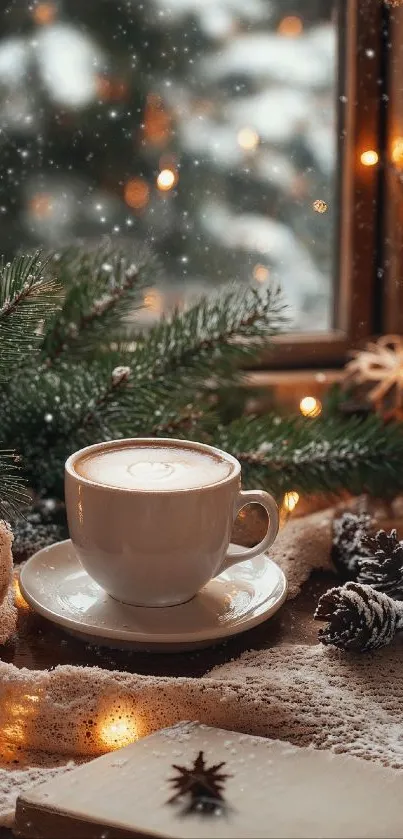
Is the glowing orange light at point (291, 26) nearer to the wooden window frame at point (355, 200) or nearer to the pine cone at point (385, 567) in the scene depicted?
the wooden window frame at point (355, 200)

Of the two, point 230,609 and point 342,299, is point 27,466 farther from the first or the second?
point 342,299

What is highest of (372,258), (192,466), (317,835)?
(372,258)

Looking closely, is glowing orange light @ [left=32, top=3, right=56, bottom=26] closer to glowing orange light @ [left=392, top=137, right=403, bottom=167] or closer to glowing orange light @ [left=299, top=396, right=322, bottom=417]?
glowing orange light @ [left=392, top=137, right=403, bottom=167]

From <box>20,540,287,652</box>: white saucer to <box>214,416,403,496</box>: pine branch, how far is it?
0.50 feet

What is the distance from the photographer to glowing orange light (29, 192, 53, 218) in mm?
1277

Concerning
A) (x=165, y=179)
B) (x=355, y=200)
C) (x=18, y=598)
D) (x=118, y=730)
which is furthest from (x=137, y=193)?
(x=118, y=730)

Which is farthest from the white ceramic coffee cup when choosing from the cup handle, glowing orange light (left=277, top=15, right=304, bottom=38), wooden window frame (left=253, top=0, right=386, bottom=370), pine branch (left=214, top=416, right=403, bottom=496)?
glowing orange light (left=277, top=15, right=304, bottom=38)

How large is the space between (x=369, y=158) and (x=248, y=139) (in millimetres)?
158

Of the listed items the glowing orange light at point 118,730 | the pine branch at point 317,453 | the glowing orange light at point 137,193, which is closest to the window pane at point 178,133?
the glowing orange light at point 137,193

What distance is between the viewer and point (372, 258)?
1.37 m

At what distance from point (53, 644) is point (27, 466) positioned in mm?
255

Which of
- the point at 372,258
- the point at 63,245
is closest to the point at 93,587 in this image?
the point at 63,245

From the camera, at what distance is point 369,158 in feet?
4.37

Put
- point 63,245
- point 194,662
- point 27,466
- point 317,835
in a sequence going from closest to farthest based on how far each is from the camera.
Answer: point 317,835
point 194,662
point 27,466
point 63,245
